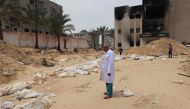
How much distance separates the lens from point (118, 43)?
58.2 meters

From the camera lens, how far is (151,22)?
52.4 metres

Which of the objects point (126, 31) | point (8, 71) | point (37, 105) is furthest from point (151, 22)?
point (37, 105)

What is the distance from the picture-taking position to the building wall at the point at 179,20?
48.9 m

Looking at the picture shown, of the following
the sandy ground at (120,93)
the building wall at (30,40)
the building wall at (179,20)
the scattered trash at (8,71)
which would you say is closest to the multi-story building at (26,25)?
the building wall at (30,40)

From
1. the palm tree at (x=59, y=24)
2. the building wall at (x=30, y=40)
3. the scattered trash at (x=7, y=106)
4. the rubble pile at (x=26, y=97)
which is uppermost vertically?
the palm tree at (x=59, y=24)

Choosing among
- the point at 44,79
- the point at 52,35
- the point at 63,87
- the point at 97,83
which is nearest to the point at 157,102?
the point at 97,83

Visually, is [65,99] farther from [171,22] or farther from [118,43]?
[118,43]

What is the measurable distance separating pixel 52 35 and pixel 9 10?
11876mm

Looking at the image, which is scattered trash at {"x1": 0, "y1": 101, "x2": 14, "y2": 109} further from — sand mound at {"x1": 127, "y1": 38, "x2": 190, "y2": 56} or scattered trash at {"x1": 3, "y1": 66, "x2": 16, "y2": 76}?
sand mound at {"x1": 127, "y1": 38, "x2": 190, "y2": 56}

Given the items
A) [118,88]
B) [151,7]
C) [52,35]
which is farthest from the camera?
[151,7]

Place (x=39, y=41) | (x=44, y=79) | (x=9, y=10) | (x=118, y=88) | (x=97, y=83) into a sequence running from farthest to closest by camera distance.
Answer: (x=39, y=41), (x=9, y=10), (x=44, y=79), (x=97, y=83), (x=118, y=88)

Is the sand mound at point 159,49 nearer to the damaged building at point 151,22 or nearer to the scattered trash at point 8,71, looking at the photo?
the scattered trash at point 8,71

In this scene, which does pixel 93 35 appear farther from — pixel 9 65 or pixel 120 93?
pixel 120 93

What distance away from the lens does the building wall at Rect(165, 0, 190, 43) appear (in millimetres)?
48938
